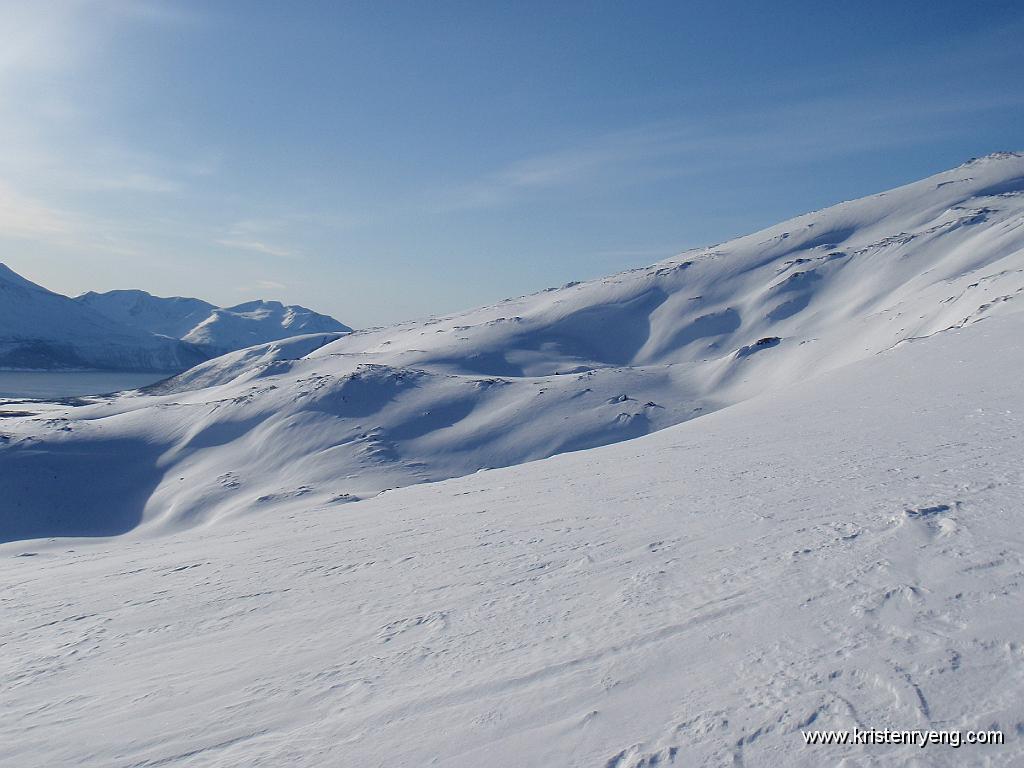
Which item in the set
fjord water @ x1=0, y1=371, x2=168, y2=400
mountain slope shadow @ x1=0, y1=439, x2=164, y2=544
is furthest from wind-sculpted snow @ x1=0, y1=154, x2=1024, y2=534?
fjord water @ x1=0, y1=371, x2=168, y2=400

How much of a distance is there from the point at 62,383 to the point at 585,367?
142 metres

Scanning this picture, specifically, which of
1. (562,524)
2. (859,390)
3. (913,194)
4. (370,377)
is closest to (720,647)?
(562,524)

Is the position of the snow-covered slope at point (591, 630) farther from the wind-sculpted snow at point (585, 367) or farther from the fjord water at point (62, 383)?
the fjord water at point (62, 383)

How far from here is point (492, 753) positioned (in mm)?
4945

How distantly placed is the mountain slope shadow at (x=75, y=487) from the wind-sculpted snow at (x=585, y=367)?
426mm

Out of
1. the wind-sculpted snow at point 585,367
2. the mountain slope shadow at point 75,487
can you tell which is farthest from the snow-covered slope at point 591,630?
the mountain slope shadow at point 75,487

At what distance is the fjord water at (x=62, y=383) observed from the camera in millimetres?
129875

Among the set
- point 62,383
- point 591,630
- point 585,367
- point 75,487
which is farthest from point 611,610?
point 62,383

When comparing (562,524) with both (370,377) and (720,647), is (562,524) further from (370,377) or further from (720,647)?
(370,377)

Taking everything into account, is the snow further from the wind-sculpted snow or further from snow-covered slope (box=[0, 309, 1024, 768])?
the wind-sculpted snow

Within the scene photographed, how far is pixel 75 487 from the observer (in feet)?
140

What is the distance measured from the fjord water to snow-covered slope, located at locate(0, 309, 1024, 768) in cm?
12787

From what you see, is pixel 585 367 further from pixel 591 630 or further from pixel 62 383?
pixel 62 383

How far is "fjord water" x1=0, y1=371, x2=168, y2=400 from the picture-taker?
129875 mm
